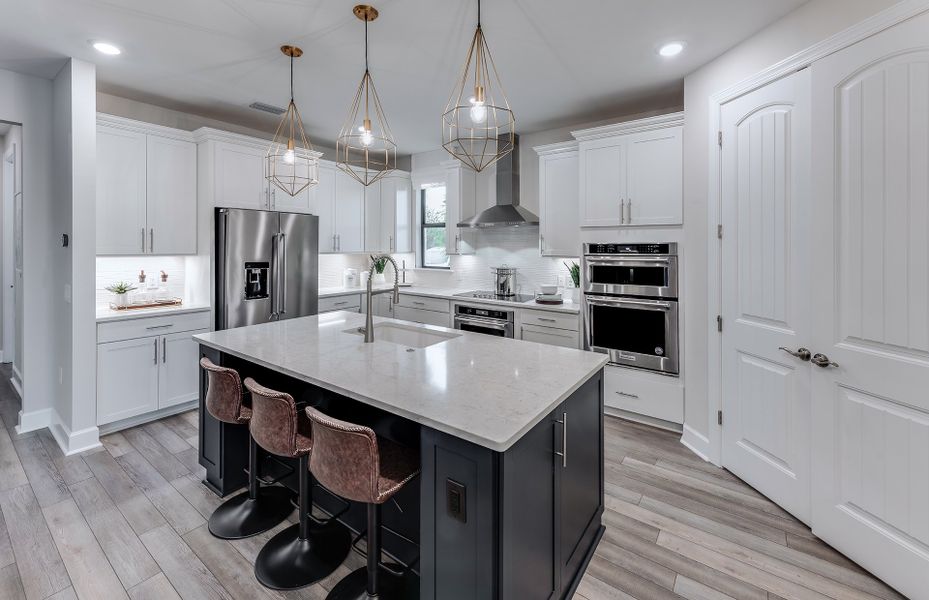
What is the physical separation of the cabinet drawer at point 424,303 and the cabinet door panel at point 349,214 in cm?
94

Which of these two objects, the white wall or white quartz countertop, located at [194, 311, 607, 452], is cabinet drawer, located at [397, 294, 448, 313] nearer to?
white quartz countertop, located at [194, 311, 607, 452]

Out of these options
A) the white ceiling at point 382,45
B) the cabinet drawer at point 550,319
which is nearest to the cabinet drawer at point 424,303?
the cabinet drawer at point 550,319

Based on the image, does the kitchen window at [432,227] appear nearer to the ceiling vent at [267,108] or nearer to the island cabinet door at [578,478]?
the ceiling vent at [267,108]

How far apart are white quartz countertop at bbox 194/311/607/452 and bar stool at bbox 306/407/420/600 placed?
145 millimetres

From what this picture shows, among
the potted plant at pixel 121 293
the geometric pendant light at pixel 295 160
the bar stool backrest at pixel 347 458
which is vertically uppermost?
the geometric pendant light at pixel 295 160

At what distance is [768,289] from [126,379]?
466 cm

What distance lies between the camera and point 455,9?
2432 millimetres

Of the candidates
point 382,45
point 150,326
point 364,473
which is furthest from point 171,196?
point 364,473

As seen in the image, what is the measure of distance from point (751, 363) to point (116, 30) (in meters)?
4.42

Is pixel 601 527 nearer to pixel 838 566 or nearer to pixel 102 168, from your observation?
pixel 838 566

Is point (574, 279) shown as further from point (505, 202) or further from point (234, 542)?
point (234, 542)

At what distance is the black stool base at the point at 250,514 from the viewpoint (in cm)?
224

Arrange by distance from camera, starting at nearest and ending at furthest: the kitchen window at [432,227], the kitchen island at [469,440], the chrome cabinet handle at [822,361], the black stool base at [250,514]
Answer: the kitchen island at [469,440]
the chrome cabinet handle at [822,361]
the black stool base at [250,514]
the kitchen window at [432,227]

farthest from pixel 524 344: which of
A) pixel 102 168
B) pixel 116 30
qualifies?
pixel 102 168
